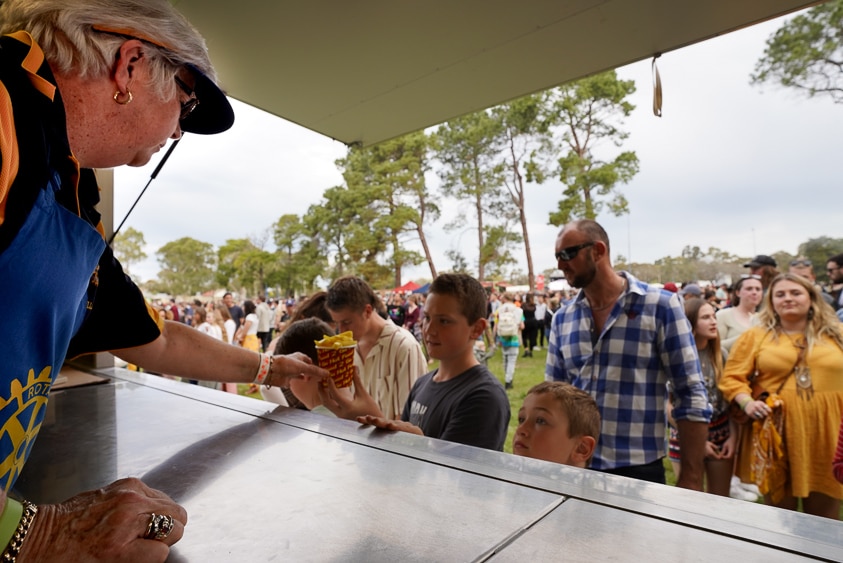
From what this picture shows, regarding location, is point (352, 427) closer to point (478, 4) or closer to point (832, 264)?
point (478, 4)

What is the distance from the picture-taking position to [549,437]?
2.01m

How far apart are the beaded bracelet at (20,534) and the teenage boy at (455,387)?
121cm

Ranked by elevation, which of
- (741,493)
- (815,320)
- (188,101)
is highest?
(188,101)

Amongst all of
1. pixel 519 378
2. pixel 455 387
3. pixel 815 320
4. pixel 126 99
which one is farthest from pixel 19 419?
pixel 519 378

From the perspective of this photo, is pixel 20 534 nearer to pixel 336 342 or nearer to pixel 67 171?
pixel 67 171

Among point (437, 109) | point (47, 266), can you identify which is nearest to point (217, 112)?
point (47, 266)

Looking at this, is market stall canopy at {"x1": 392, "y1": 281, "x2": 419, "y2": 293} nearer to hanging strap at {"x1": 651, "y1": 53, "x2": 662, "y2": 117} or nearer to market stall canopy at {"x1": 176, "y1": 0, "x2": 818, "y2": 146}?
market stall canopy at {"x1": 176, "y1": 0, "x2": 818, "y2": 146}

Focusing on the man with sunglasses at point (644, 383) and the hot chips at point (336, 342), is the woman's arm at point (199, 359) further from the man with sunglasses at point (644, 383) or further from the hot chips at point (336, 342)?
the man with sunglasses at point (644, 383)

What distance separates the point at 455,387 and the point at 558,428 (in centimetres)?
47

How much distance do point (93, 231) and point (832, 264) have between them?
592 centimetres

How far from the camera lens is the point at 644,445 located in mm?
2510

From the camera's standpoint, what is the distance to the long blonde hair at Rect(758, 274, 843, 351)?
3158 mm

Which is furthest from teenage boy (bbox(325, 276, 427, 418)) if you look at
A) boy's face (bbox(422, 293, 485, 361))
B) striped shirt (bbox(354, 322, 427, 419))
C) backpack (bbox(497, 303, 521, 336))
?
backpack (bbox(497, 303, 521, 336))

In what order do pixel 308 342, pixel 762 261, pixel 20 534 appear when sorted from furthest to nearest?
pixel 762 261, pixel 308 342, pixel 20 534
